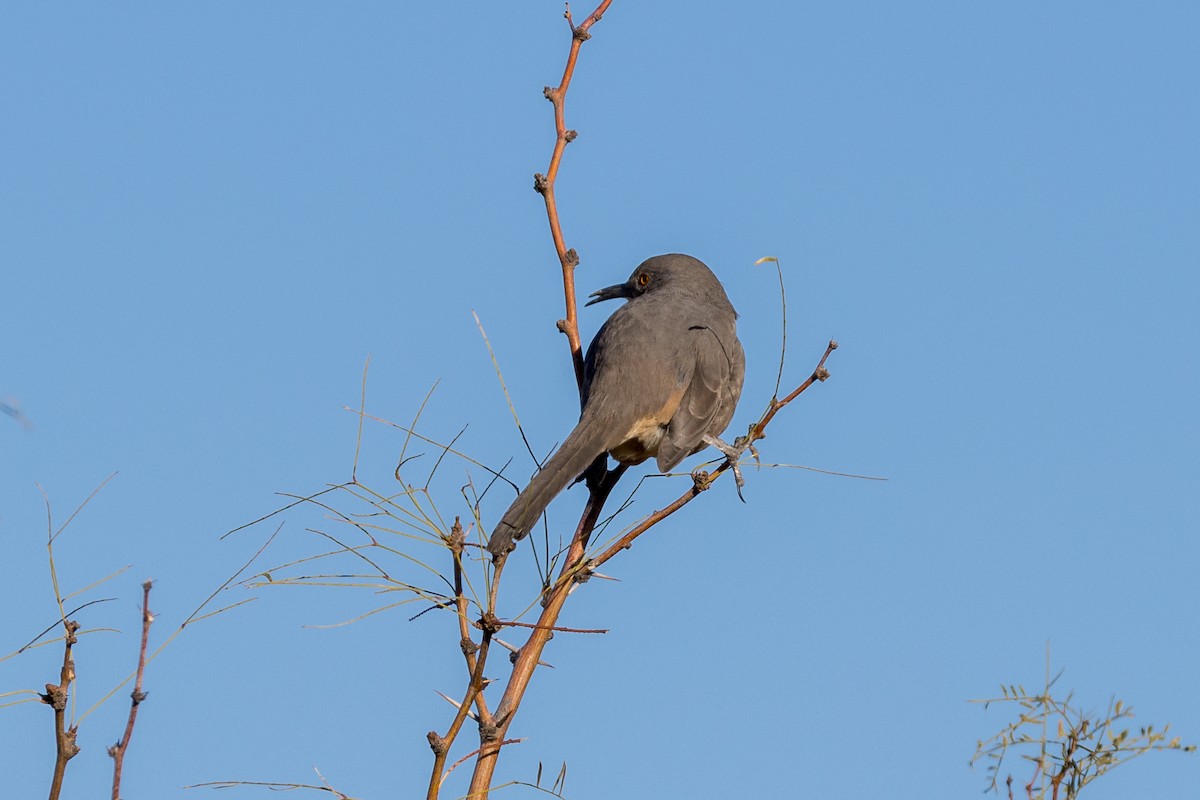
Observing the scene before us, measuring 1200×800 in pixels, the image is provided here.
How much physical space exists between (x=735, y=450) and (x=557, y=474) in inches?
48.3

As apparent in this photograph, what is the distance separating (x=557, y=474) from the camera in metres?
5.20

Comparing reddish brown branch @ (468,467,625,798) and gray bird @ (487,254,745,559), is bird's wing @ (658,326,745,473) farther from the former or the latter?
reddish brown branch @ (468,467,625,798)

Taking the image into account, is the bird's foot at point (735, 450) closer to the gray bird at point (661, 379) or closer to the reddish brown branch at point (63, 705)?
the gray bird at point (661, 379)

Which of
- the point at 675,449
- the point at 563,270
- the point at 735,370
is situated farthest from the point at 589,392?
the point at 563,270

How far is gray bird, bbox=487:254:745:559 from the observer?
584 cm

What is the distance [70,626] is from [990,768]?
1.82 metres

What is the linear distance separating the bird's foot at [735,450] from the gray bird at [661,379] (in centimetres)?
2

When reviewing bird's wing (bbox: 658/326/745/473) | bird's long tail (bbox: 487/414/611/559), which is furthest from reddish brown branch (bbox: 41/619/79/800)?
bird's wing (bbox: 658/326/745/473)

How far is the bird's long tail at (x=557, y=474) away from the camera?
3911mm

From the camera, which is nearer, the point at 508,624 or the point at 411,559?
the point at 508,624

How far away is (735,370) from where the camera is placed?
6746 mm

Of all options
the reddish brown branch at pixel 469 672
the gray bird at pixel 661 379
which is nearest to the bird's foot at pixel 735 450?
the gray bird at pixel 661 379

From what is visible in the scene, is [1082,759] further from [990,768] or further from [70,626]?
[70,626]

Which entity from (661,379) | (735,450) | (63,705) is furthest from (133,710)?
(661,379)
